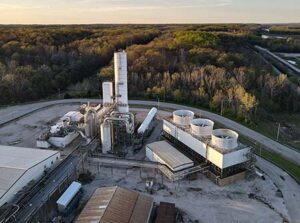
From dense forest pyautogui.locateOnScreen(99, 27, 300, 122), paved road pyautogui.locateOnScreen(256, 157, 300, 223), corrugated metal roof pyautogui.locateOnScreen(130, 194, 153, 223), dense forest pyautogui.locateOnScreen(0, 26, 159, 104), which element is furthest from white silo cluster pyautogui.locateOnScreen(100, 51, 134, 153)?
dense forest pyautogui.locateOnScreen(0, 26, 159, 104)

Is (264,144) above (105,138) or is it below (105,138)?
below

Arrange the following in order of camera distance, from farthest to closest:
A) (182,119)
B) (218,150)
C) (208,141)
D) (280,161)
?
(182,119) → (280,161) → (208,141) → (218,150)

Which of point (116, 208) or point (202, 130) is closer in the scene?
point (116, 208)

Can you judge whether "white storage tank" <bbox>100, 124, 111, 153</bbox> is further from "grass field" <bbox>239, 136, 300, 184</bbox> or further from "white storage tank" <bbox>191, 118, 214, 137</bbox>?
"grass field" <bbox>239, 136, 300, 184</bbox>

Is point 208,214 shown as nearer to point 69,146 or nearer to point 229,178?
point 229,178

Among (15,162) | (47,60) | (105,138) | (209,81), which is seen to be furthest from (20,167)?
(47,60)

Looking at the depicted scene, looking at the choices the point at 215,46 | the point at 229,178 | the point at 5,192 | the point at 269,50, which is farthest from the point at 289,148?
the point at 269,50

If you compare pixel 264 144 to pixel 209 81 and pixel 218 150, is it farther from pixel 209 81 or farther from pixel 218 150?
pixel 209 81
